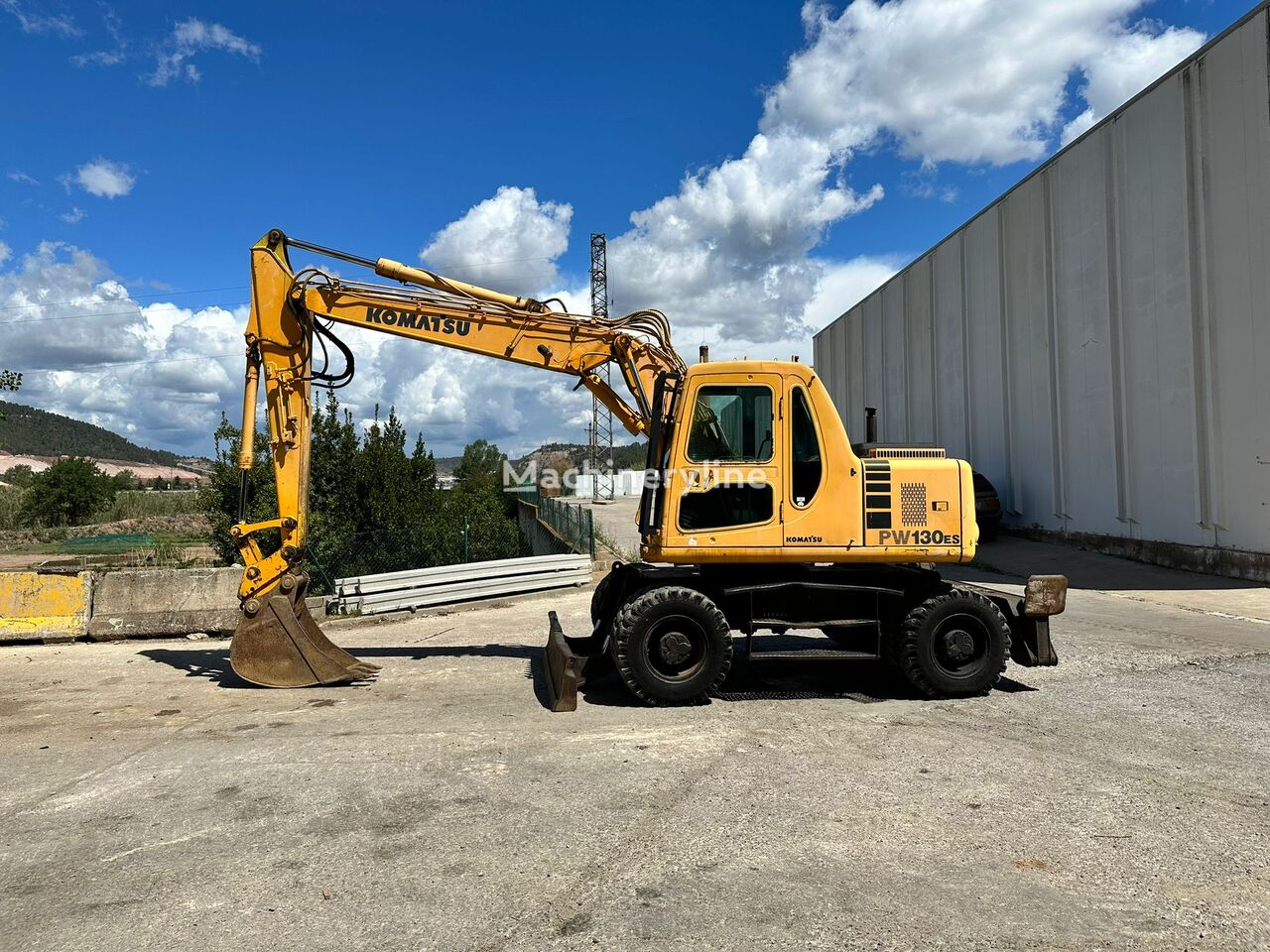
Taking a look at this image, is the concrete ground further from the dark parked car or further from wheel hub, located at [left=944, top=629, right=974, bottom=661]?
the dark parked car

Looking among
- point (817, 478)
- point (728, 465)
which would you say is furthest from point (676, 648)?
point (817, 478)

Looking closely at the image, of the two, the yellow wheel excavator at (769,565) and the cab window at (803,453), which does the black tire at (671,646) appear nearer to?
the yellow wheel excavator at (769,565)

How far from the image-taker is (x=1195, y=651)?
886 cm

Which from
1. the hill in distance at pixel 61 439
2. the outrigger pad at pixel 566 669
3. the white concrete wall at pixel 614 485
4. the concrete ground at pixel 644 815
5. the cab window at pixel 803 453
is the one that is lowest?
the concrete ground at pixel 644 815

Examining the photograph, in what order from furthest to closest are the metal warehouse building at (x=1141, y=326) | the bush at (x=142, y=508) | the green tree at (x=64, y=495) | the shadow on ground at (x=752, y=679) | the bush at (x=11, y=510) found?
1. the bush at (x=142, y=508)
2. the green tree at (x=64, y=495)
3. the bush at (x=11, y=510)
4. the metal warehouse building at (x=1141, y=326)
5. the shadow on ground at (x=752, y=679)

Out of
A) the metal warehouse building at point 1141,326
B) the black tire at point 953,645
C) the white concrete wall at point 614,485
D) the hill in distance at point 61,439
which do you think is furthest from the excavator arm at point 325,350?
the hill in distance at point 61,439

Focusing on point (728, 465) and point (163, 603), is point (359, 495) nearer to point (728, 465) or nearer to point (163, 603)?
point (163, 603)

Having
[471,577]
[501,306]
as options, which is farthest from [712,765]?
[471,577]

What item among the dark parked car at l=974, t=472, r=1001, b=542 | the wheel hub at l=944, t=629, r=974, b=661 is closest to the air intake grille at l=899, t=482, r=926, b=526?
the wheel hub at l=944, t=629, r=974, b=661

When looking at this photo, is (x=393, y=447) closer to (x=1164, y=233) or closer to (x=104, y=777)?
(x=104, y=777)

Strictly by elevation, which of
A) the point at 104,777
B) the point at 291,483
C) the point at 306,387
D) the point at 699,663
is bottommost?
the point at 104,777

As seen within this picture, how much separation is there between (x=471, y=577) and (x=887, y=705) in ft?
27.1

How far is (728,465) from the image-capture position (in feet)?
23.1

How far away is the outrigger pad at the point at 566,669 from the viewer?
22.4 feet
